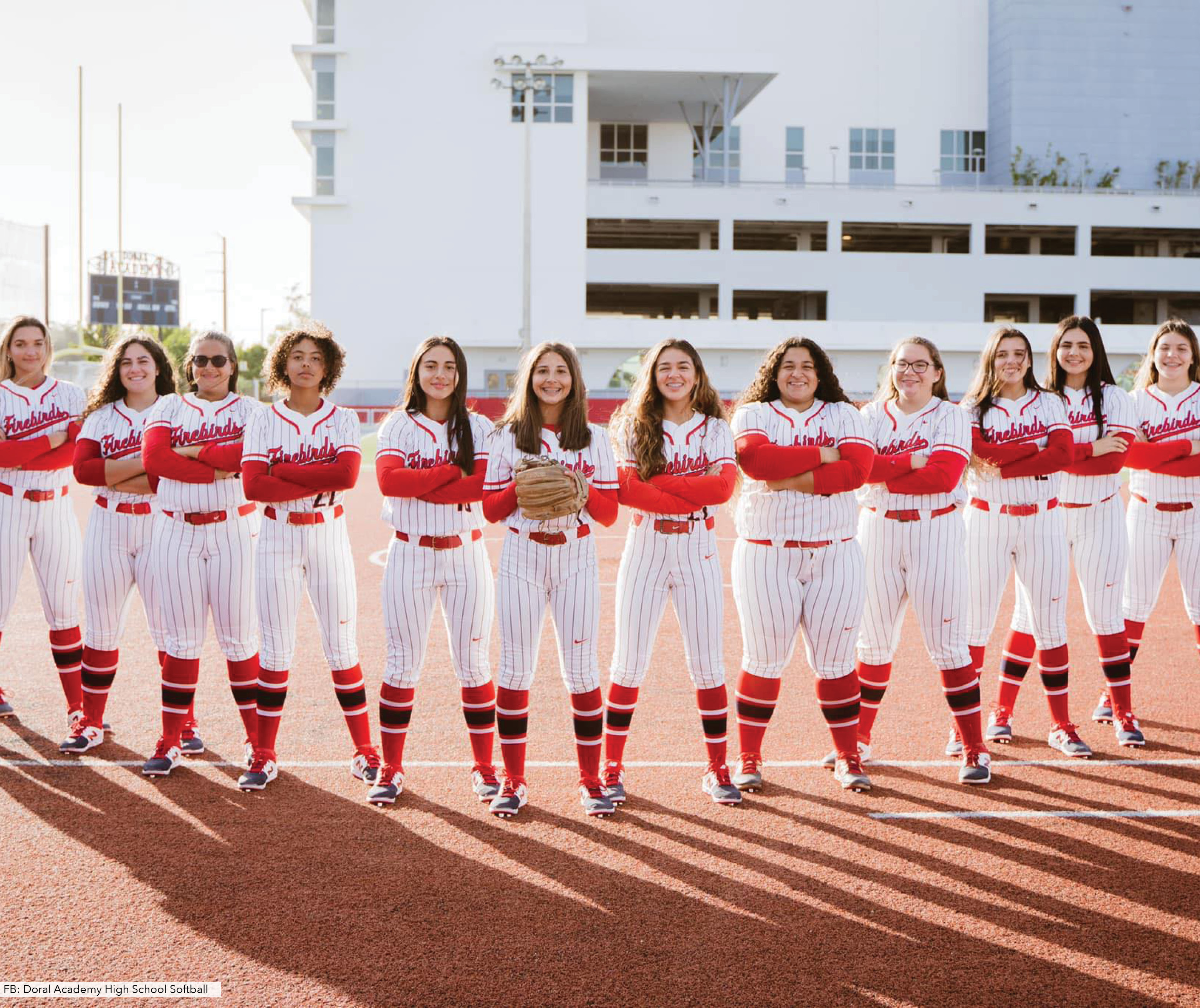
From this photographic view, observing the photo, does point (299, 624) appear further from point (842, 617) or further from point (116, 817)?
point (842, 617)

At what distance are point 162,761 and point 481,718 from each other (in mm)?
1755

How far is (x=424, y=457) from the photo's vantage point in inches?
204

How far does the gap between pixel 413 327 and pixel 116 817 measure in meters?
40.2

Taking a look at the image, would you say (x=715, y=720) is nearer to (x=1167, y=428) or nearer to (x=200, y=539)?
(x=200, y=539)

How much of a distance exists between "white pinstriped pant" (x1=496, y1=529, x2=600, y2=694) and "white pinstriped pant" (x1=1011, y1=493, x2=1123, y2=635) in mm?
2782

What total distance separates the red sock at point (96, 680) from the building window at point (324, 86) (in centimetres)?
4127

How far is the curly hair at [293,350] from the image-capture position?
5418 mm

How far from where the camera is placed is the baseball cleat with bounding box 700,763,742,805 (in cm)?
531

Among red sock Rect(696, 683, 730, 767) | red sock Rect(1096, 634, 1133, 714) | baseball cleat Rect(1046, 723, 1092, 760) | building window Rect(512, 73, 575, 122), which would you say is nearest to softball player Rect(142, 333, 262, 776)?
red sock Rect(696, 683, 730, 767)

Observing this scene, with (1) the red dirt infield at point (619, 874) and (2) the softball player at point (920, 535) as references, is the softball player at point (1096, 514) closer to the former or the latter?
(1) the red dirt infield at point (619, 874)

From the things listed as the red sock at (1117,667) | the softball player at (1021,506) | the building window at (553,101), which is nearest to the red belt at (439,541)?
the softball player at (1021,506)

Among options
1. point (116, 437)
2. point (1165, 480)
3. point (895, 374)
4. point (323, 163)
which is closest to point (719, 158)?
point (323, 163)

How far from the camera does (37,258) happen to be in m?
50.6

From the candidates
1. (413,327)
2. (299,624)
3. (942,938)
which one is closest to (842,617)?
(942,938)
